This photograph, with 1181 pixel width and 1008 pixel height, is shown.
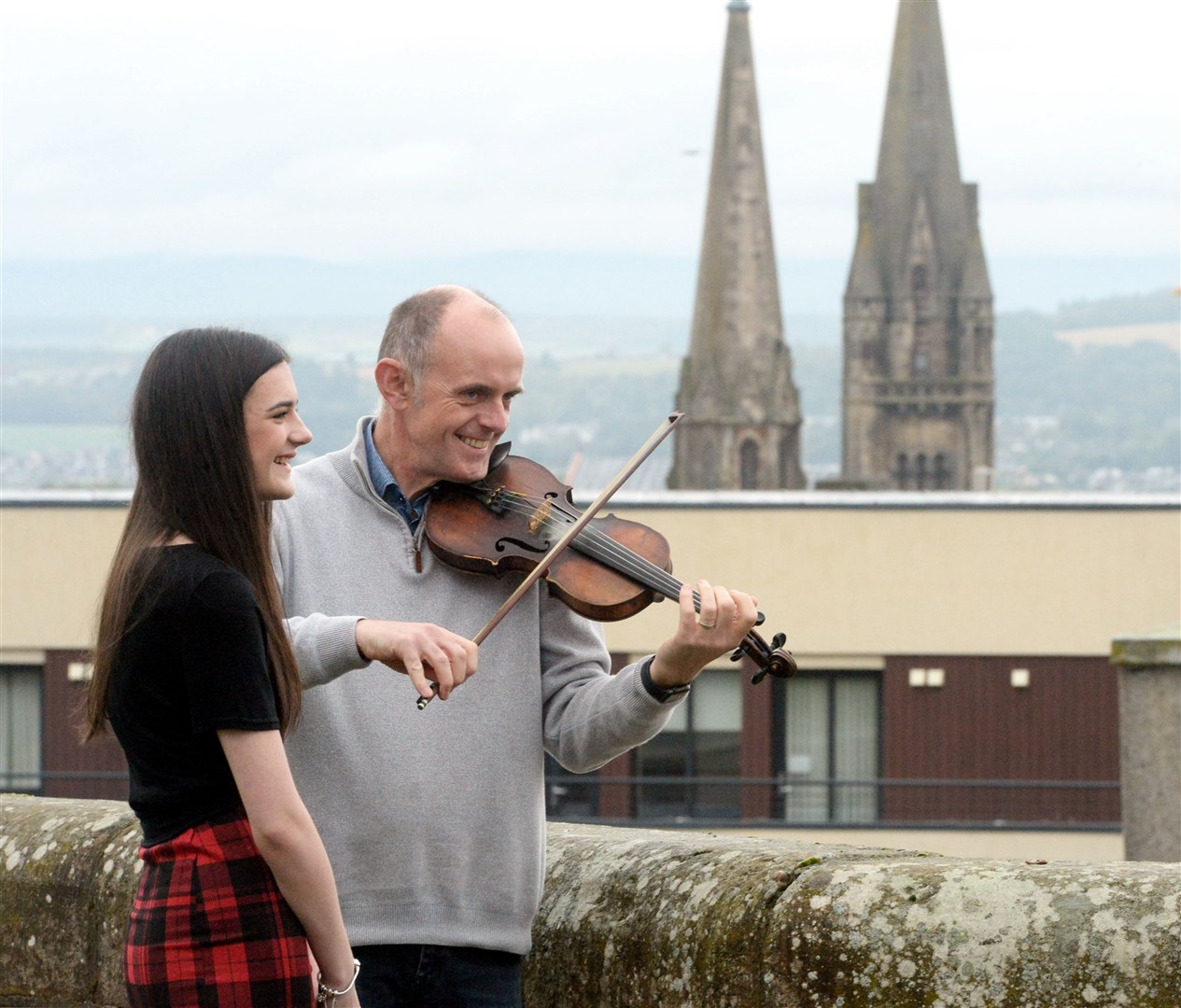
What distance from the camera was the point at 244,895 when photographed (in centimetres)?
272

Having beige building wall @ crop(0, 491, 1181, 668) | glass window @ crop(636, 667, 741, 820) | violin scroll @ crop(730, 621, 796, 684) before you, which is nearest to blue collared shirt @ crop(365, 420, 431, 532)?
violin scroll @ crop(730, 621, 796, 684)

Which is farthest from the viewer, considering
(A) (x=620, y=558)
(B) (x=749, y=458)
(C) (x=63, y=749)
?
(B) (x=749, y=458)

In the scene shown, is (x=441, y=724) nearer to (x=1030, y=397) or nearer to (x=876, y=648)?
(x=876, y=648)

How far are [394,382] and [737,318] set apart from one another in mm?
70024

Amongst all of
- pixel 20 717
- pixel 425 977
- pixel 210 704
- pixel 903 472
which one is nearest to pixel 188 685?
pixel 210 704

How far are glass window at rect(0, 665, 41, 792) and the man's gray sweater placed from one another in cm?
2639

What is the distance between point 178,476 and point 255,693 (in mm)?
339

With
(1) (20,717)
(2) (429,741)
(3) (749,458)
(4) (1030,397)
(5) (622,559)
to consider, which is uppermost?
(4) (1030,397)

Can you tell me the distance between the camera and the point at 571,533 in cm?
342

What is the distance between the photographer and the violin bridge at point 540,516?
11.9 feet

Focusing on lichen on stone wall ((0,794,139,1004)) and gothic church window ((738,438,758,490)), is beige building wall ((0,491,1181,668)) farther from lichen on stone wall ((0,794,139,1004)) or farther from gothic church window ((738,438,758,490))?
gothic church window ((738,438,758,490))

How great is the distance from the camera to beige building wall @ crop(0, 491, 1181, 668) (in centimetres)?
2733

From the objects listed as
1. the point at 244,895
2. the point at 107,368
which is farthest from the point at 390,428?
the point at 107,368

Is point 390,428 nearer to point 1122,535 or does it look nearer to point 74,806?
point 74,806
